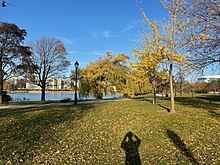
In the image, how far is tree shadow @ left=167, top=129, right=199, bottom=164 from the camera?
5875mm

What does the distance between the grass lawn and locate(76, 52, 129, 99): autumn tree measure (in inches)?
1029

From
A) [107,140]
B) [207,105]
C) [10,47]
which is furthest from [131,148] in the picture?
A: [10,47]

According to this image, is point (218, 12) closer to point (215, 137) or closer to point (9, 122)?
point (215, 137)

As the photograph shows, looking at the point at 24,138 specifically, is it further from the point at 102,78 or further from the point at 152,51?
the point at 102,78

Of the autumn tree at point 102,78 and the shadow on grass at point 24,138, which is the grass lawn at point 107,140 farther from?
the autumn tree at point 102,78

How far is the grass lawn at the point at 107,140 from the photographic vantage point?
605 centimetres

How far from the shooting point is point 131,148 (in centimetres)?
689

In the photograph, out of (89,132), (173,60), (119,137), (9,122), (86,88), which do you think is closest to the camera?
(119,137)

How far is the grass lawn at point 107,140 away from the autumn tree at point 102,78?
2614 cm

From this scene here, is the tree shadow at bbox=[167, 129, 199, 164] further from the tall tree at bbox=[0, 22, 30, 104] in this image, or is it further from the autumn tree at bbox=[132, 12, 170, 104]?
the tall tree at bbox=[0, 22, 30, 104]

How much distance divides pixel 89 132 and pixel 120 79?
98.5ft

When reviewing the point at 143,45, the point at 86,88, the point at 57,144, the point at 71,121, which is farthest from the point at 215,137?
the point at 86,88

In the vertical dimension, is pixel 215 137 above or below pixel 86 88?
below

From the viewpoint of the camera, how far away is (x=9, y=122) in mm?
10742
